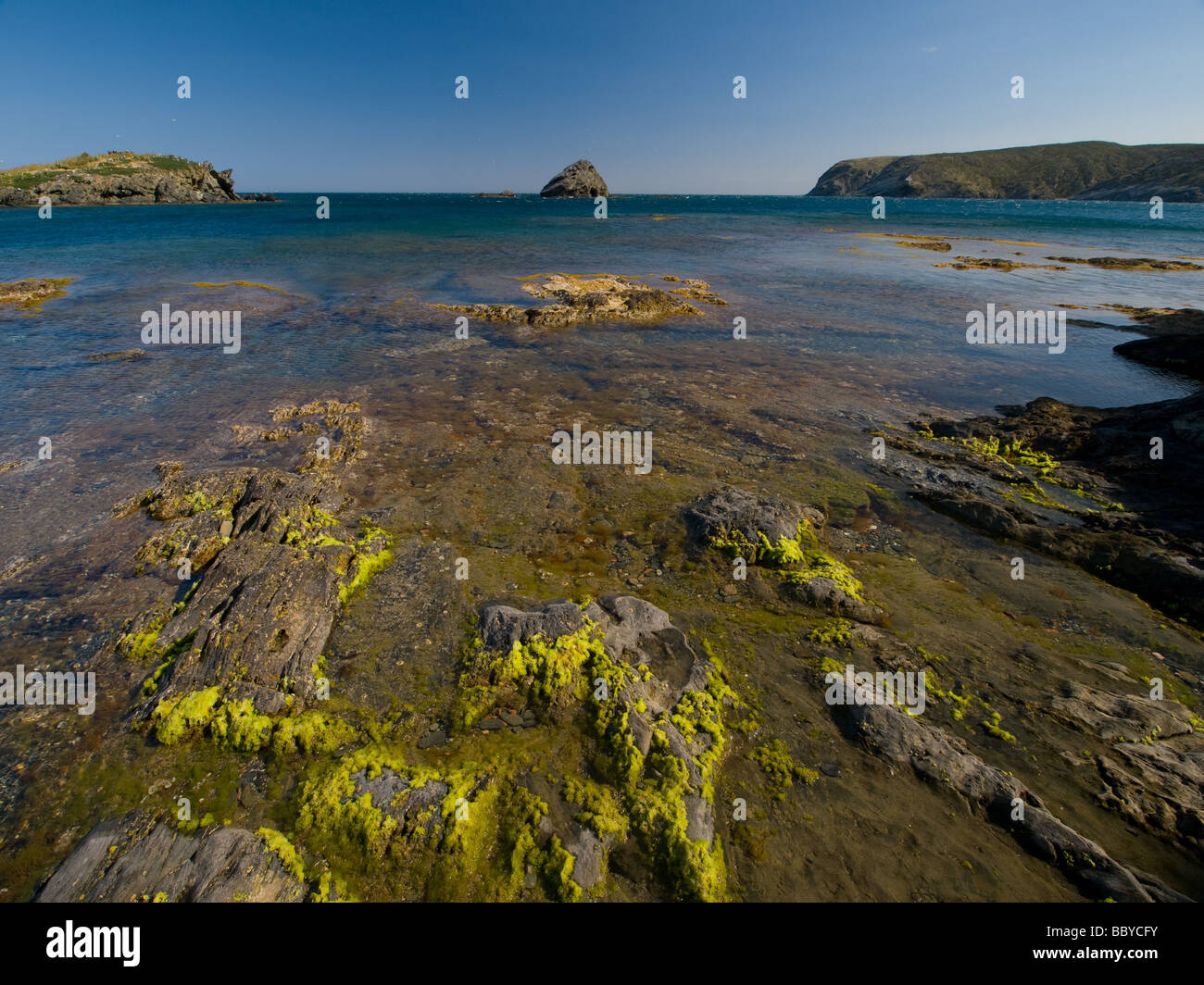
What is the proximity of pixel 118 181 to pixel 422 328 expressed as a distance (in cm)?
17623

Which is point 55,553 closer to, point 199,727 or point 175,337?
point 199,727

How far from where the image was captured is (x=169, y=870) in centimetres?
481

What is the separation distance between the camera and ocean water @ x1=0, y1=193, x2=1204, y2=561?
626 inches

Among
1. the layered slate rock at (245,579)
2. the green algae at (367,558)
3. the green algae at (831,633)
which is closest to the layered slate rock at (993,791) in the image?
the green algae at (831,633)

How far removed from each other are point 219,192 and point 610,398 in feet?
708

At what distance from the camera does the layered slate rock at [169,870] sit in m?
4.64

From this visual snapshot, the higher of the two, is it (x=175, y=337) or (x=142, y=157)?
(x=142, y=157)

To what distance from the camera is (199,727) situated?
251 inches

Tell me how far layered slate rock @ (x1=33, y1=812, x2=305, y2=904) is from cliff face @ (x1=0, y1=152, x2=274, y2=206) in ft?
614

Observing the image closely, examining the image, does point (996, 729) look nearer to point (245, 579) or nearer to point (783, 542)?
point (783, 542)

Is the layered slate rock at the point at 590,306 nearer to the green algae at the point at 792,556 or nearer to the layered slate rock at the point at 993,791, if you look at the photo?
the green algae at the point at 792,556

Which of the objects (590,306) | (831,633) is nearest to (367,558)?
(831,633)

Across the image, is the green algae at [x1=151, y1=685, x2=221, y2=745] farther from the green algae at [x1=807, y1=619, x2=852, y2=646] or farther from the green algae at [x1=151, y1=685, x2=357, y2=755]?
the green algae at [x1=807, y1=619, x2=852, y2=646]

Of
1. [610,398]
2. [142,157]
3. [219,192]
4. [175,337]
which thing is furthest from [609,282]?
[142,157]
